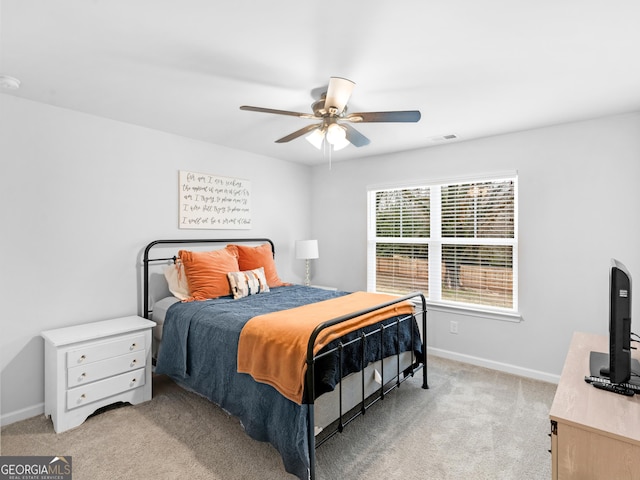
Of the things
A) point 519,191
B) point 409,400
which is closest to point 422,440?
point 409,400

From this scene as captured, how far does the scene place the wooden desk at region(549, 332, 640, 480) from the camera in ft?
3.83

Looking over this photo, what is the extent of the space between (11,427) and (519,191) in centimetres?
457

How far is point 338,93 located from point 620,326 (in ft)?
5.95

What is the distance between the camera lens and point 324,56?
193 cm

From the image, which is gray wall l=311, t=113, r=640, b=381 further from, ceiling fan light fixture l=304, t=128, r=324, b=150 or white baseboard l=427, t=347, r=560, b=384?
ceiling fan light fixture l=304, t=128, r=324, b=150

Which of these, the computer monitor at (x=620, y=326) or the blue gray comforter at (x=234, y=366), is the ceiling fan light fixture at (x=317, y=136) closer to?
the blue gray comforter at (x=234, y=366)

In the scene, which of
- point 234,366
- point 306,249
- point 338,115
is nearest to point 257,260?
point 306,249

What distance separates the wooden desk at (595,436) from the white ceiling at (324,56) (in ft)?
5.54

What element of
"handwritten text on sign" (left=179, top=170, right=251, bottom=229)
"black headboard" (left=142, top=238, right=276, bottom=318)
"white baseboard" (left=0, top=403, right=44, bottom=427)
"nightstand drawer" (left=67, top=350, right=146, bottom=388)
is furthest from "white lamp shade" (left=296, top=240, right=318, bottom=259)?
"white baseboard" (left=0, top=403, right=44, bottom=427)

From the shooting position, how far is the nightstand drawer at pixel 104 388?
2.43m

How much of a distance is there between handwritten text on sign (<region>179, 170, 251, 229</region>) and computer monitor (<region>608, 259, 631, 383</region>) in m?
3.41

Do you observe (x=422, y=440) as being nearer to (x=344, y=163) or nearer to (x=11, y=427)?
(x=11, y=427)

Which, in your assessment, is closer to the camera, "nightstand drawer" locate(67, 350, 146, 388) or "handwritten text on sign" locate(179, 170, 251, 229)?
"nightstand drawer" locate(67, 350, 146, 388)

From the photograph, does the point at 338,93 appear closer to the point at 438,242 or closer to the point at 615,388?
the point at 615,388
